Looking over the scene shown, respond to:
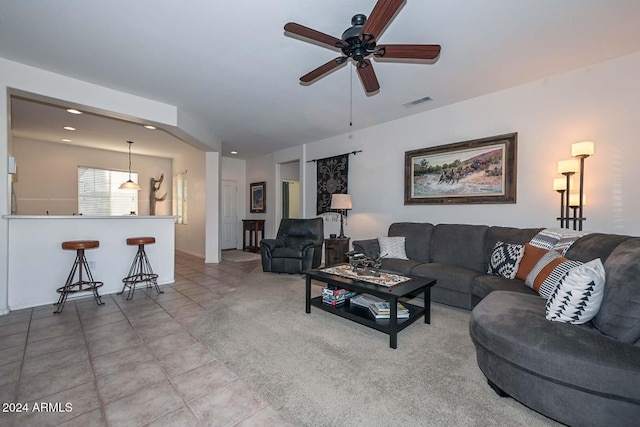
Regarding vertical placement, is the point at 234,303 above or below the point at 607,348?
below

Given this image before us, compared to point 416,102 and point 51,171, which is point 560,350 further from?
point 51,171

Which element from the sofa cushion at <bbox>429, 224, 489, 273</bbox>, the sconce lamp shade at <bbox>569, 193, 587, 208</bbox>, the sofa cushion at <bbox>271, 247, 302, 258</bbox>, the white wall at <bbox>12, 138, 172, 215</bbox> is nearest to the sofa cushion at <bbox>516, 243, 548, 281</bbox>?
the sofa cushion at <bbox>429, 224, 489, 273</bbox>

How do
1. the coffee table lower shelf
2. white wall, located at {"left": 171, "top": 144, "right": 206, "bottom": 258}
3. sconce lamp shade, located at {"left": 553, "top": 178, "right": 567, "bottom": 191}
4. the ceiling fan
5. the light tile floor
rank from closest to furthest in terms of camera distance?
the light tile floor < the ceiling fan < the coffee table lower shelf < sconce lamp shade, located at {"left": 553, "top": 178, "right": 567, "bottom": 191} < white wall, located at {"left": 171, "top": 144, "right": 206, "bottom": 258}

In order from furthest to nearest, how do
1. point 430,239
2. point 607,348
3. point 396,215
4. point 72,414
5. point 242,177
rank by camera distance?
point 242,177 < point 396,215 < point 430,239 < point 72,414 < point 607,348

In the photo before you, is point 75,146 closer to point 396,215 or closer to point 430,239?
point 396,215

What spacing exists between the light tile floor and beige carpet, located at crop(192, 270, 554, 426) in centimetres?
18

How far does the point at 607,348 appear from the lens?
1.32 m

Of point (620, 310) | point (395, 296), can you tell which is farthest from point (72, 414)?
point (620, 310)

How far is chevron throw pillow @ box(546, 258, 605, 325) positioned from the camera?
1.47 meters

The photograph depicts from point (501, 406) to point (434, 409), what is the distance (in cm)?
40

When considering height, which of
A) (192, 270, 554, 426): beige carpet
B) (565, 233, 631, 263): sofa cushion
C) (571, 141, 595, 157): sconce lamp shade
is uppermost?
(571, 141, 595, 157): sconce lamp shade

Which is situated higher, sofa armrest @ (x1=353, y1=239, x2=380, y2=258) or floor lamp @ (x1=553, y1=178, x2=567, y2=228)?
floor lamp @ (x1=553, y1=178, x2=567, y2=228)

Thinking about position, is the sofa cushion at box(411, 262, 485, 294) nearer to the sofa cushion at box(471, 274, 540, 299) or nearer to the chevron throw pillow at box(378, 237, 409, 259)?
the sofa cushion at box(471, 274, 540, 299)

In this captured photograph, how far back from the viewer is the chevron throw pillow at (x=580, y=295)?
1474mm
